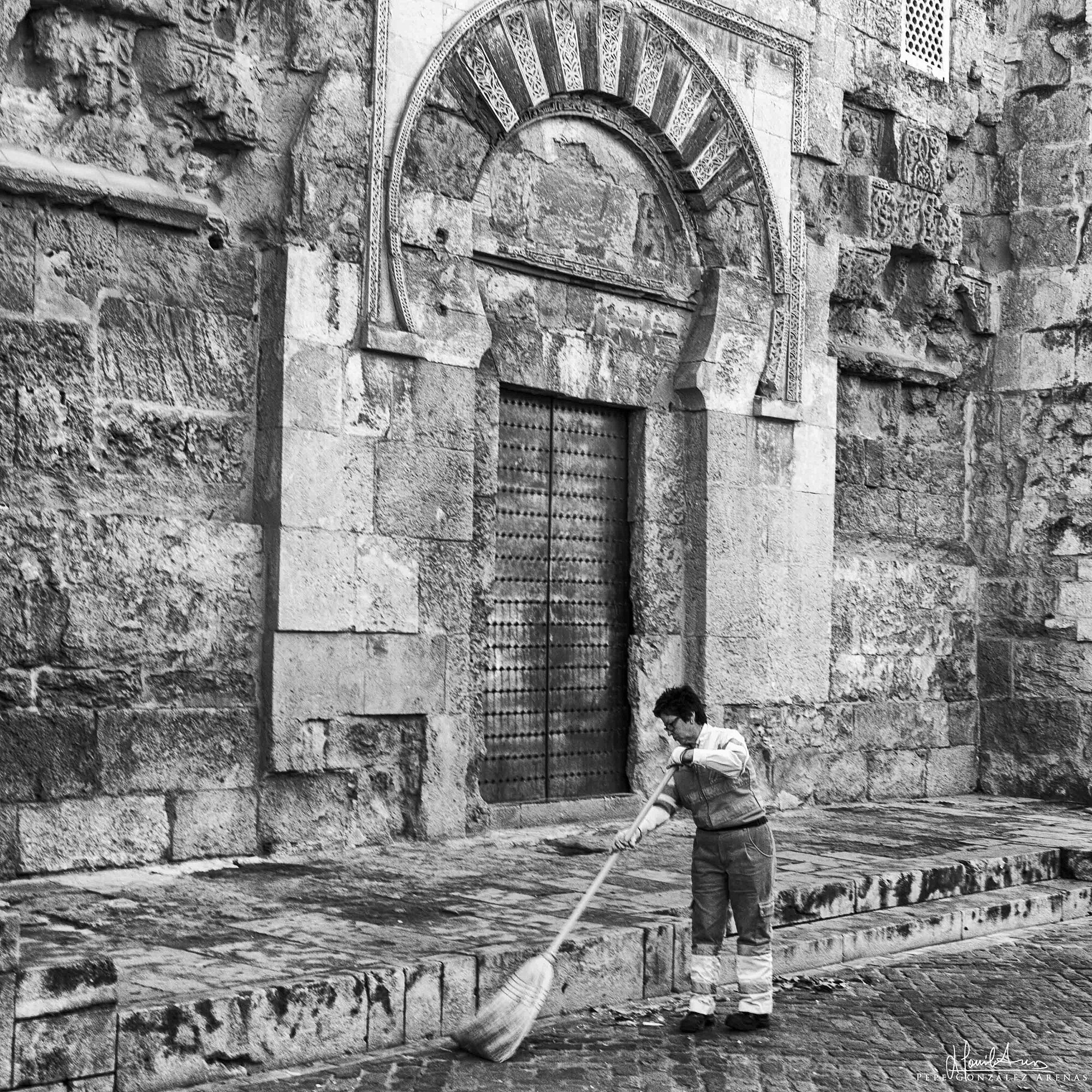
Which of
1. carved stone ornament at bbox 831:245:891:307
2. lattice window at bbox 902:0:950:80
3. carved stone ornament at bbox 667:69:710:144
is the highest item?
lattice window at bbox 902:0:950:80

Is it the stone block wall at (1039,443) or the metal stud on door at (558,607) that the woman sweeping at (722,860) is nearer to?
the metal stud on door at (558,607)

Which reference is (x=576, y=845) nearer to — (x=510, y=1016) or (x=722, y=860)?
(x=722, y=860)

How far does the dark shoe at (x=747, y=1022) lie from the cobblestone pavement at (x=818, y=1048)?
0.13 ft

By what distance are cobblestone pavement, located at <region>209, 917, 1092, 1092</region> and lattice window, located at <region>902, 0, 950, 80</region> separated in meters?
7.03

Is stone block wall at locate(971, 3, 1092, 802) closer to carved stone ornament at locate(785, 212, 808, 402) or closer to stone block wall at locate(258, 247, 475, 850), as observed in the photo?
carved stone ornament at locate(785, 212, 808, 402)

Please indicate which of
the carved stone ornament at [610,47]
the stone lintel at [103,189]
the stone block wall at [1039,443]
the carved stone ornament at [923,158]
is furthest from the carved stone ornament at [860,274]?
the stone lintel at [103,189]

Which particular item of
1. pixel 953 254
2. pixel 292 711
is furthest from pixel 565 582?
pixel 953 254

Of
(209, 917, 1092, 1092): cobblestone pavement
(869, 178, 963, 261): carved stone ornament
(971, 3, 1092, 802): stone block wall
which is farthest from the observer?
(971, 3, 1092, 802): stone block wall

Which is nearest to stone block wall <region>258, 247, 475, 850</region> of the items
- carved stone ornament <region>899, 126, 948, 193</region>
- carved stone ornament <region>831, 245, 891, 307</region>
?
carved stone ornament <region>831, 245, 891, 307</region>

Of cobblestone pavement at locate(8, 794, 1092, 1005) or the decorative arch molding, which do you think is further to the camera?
the decorative arch molding

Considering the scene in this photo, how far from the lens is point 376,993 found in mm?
5168

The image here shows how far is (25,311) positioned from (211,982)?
3.26 m

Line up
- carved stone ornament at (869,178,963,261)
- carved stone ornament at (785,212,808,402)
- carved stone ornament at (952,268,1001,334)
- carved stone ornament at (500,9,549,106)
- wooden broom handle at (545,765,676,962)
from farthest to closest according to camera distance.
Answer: carved stone ornament at (952,268,1001,334) → carved stone ornament at (869,178,963,261) → carved stone ornament at (785,212,808,402) → carved stone ornament at (500,9,549,106) → wooden broom handle at (545,765,676,962)

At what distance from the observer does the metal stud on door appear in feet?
28.9
